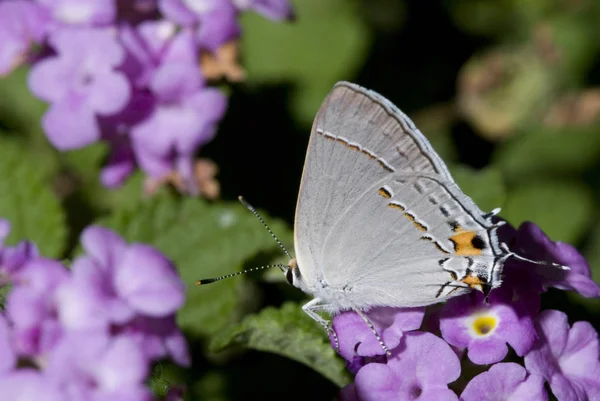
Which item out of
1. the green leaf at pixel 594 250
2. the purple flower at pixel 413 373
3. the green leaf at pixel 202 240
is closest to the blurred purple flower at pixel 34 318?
the purple flower at pixel 413 373

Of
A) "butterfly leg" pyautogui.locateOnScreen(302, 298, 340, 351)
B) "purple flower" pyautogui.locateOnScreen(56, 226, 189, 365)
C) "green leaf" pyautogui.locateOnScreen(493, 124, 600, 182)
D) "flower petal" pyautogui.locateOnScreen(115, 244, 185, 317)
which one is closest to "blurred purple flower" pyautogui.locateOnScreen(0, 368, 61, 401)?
"purple flower" pyautogui.locateOnScreen(56, 226, 189, 365)

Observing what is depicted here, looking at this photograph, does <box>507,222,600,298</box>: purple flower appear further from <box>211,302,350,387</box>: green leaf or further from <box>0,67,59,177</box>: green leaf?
<box>0,67,59,177</box>: green leaf

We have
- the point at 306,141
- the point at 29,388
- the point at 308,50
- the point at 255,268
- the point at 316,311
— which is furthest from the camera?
the point at 308,50

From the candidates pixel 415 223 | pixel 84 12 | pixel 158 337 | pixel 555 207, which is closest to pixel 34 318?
pixel 158 337

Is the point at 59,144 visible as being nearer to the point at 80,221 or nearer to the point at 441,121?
the point at 80,221

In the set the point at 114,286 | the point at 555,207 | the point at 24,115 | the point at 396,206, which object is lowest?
the point at 24,115

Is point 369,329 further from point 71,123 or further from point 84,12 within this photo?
point 84,12

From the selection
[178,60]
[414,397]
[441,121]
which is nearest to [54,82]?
[178,60]
